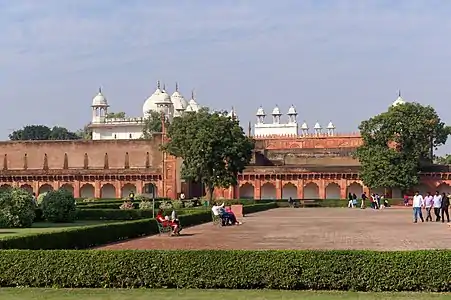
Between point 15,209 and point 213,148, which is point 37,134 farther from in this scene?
point 15,209

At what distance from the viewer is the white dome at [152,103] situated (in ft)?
294

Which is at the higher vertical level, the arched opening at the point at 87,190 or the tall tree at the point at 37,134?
the tall tree at the point at 37,134

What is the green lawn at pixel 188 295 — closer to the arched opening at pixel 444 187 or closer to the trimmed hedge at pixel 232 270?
the trimmed hedge at pixel 232 270

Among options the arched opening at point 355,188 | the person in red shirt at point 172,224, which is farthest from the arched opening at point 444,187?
the person in red shirt at point 172,224

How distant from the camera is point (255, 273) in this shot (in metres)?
10.4

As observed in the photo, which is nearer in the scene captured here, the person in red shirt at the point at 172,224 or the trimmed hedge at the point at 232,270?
the trimmed hedge at the point at 232,270

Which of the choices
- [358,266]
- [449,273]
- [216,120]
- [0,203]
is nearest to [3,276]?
[358,266]

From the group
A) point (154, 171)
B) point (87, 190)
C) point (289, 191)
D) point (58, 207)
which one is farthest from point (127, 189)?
point (58, 207)

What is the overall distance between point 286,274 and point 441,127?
47.9 meters

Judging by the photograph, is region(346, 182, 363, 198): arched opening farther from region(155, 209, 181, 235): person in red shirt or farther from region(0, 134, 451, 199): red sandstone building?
region(155, 209, 181, 235): person in red shirt

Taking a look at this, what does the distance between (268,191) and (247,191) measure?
1.75 meters

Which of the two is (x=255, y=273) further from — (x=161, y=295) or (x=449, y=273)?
(x=449, y=273)

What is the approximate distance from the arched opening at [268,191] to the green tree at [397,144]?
8.82 metres

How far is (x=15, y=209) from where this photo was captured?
72.7 feet
